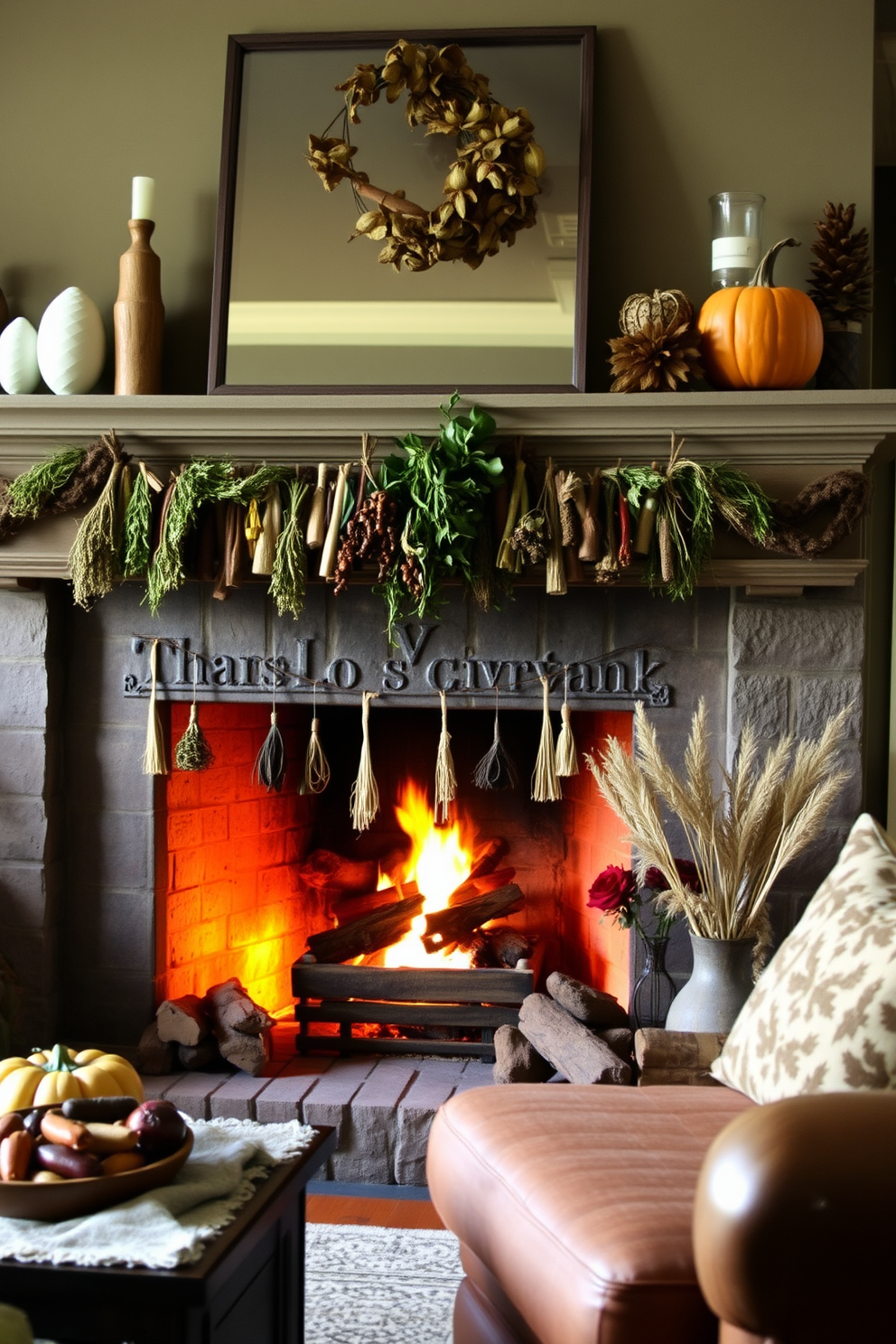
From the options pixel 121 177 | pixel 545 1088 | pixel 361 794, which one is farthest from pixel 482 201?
pixel 545 1088

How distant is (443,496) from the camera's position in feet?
7.52

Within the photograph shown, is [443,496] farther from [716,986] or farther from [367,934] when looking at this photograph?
[367,934]

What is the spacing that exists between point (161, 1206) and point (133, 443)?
1.63m

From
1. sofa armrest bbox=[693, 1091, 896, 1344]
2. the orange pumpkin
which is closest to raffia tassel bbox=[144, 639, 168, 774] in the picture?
the orange pumpkin

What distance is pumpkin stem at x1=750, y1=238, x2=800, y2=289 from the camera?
2.36 metres

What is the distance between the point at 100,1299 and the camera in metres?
1.21

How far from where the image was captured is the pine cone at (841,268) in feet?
7.94

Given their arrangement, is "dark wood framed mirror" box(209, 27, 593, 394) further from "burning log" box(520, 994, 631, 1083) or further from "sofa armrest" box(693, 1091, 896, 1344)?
"sofa armrest" box(693, 1091, 896, 1344)

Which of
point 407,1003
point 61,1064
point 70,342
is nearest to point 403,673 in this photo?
point 407,1003

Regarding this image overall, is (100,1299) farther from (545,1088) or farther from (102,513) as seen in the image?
(102,513)

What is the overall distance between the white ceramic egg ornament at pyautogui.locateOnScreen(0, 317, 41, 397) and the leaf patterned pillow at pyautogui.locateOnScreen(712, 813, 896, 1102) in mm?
1866

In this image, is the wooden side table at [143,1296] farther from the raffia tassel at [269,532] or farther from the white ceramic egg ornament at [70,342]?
the white ceramic egg ornament at [70,342]

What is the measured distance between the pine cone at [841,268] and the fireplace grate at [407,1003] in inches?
59.0

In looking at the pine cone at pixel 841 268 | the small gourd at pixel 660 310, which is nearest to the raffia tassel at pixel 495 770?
the small gourd at pixel 660 310
